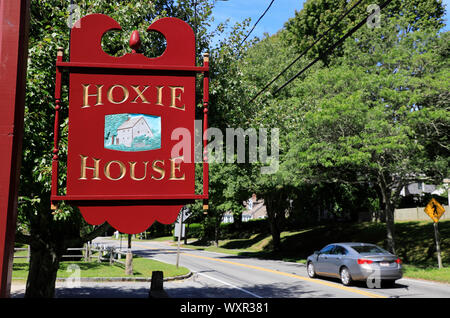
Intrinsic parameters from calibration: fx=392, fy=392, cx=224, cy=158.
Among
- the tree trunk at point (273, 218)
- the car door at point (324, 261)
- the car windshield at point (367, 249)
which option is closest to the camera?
the car windshield at point (367, 249)

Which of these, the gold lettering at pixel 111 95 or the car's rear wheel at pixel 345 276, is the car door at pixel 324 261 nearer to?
the car's rear wheel at pixel 345 276

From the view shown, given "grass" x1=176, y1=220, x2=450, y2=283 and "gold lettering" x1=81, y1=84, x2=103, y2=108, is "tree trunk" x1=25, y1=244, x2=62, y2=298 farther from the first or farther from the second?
"grass" x1=176, y1=220, x2=450, y2=283

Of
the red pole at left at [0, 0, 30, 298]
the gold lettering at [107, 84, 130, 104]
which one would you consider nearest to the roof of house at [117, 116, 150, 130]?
the gold lettering at [107, 84, 130, 104]

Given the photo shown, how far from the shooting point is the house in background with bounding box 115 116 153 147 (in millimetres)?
2498

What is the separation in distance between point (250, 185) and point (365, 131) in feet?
33.6

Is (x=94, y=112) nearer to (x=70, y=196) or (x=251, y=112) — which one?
(x=70, y=196)

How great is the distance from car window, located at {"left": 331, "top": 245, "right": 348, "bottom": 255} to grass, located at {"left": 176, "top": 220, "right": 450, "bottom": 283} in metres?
3.96

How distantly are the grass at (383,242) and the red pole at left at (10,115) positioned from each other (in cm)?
1780

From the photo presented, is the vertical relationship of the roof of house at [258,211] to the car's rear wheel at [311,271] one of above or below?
above

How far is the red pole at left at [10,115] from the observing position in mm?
2367

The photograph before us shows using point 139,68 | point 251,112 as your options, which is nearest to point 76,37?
point 139,68

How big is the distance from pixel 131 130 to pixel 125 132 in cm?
4

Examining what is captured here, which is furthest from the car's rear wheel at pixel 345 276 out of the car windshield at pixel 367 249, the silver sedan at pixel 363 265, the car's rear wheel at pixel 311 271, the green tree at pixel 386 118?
the green tree at pixel 386 118

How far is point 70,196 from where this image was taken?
7.99ft
